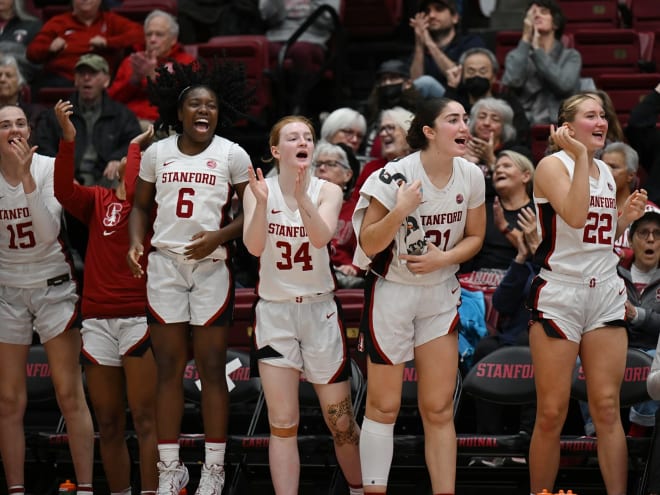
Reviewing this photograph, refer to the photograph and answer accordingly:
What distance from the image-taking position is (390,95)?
8727 millimetres

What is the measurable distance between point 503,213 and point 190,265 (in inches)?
81.4

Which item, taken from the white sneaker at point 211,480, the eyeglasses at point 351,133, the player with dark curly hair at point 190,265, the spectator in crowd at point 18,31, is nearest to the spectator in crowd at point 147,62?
the spectator in crowd at point 18,31

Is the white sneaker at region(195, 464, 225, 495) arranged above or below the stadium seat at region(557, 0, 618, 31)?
below

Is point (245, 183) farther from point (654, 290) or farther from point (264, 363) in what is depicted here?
point (654, 290)

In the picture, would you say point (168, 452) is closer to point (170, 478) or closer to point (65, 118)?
point (170, 478)

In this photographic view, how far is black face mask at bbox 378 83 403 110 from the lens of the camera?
28.6ft

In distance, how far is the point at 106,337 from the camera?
6.14 meters

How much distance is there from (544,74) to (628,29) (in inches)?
61.5

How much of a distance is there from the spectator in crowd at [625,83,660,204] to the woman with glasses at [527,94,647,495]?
2350 mm

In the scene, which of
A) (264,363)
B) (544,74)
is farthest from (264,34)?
(264,363)

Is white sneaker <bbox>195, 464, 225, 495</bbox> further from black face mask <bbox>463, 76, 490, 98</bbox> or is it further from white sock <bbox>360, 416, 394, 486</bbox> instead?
black face mask <bbox>463, 76, 490, 98</bbox>

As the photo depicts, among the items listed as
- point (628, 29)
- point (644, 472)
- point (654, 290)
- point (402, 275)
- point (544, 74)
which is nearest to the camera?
point (402, 275)

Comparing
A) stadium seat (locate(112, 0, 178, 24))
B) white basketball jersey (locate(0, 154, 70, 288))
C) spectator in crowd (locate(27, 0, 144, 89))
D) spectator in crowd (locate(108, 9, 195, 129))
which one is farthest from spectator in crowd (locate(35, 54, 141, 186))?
white basketball jersey (locate(0, 154, 70, 288))

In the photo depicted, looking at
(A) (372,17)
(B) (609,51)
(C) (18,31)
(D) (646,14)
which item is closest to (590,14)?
(D) (646,14)
